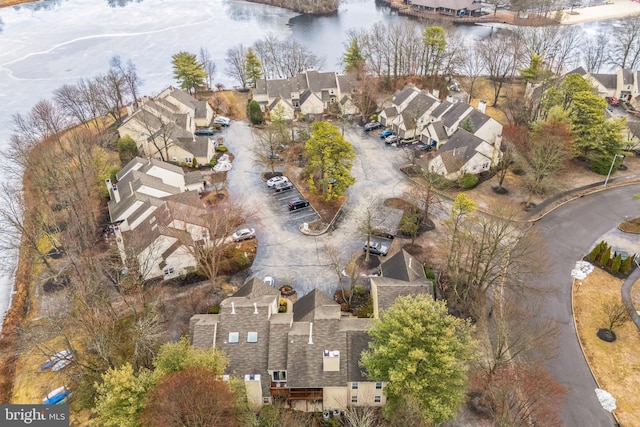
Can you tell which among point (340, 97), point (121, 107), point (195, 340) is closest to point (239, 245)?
point (195, 340)

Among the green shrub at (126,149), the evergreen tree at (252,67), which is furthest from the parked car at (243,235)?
the evergreen tree at (252,67)

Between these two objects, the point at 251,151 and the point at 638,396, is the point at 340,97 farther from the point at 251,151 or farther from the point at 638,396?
the point at 638,396

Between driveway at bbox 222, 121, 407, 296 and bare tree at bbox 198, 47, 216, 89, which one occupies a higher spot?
bare tree at bbox 198, 47, 216, 89

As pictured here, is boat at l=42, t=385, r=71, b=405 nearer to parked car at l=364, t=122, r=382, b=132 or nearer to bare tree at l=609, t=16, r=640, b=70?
parked car at l=364, t=122, r=382, b=132

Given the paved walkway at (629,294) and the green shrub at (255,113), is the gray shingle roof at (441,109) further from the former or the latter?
the paved walkway at (629,294)

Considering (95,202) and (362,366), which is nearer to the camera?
(362,366)

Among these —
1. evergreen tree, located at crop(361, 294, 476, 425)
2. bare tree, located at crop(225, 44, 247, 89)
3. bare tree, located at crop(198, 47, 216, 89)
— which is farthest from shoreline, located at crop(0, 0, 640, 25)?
evergreen tree, located at crop(361, 294, 476, 425)
